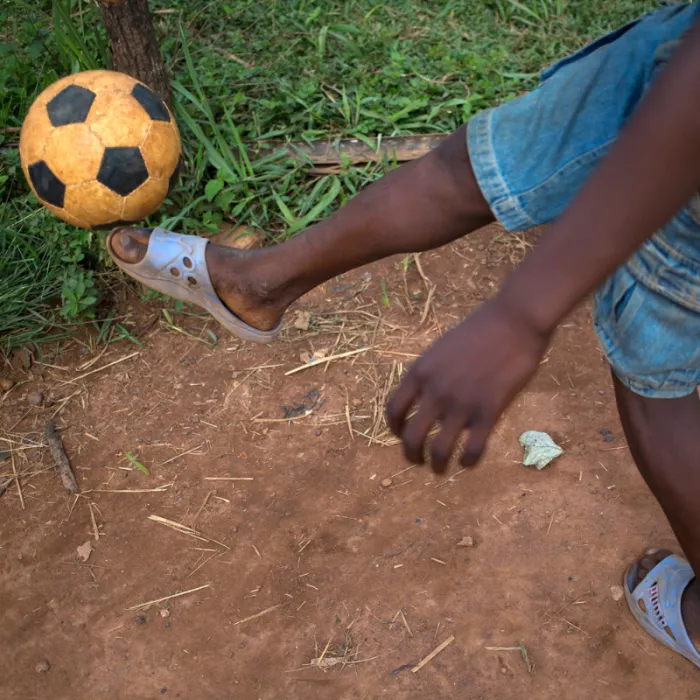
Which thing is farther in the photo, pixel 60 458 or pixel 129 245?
pixel 60 458

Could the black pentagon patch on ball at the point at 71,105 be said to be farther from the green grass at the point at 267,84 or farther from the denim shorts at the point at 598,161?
the denim shorts at the point at 598,161

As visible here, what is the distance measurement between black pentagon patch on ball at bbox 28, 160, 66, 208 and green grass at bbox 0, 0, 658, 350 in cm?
38

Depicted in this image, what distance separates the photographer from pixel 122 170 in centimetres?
255

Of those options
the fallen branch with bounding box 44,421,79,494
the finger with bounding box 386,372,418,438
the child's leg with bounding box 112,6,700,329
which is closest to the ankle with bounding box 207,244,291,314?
the child's leg with bounding box 112,6,700,329

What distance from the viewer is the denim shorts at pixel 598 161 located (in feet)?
4.46

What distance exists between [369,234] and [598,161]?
21.5 inches

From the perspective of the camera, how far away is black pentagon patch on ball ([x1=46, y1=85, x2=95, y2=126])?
2539mm

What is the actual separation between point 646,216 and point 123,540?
6.05ft

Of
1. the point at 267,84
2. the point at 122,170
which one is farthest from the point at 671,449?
the point at 267,84

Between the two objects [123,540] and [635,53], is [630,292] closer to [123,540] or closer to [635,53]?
[635,53]

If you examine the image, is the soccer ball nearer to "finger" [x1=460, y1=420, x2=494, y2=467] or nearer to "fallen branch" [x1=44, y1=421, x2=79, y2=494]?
"fallen branch" [x1=44, y1=421, x2=79, y2=494]

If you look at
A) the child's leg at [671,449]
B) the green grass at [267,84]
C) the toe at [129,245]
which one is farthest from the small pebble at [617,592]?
the green grass at [267,84]

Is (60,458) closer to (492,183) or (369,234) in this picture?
(369,234)

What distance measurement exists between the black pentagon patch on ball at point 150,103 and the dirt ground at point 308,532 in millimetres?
760
